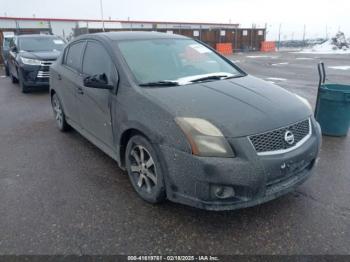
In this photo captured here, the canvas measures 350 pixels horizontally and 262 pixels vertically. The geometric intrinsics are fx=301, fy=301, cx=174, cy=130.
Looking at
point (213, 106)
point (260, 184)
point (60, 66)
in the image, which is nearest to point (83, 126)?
point (60, 66)

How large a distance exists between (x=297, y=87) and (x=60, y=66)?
284 inches

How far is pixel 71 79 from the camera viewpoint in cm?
436

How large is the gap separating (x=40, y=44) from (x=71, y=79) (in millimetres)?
6702

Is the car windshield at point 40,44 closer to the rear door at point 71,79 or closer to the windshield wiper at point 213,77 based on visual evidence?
the rear door at point 71,79

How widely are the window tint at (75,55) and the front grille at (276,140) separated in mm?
2862

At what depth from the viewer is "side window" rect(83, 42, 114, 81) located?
136 inches

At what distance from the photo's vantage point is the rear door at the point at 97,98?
3406 mm

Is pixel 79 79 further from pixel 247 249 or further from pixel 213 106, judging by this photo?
pixel 247 249

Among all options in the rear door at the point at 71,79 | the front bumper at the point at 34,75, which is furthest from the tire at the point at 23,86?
the rear door at the point at 71,79

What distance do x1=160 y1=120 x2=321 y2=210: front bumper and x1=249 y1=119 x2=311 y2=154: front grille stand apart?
51mm

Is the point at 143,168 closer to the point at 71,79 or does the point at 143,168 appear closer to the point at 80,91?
the point at 80,91

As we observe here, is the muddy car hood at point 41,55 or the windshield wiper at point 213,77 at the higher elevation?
the muddy car hood at point 41,55

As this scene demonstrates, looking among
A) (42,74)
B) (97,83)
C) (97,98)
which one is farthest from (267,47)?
(97,83)

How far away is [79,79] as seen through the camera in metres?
4.13
